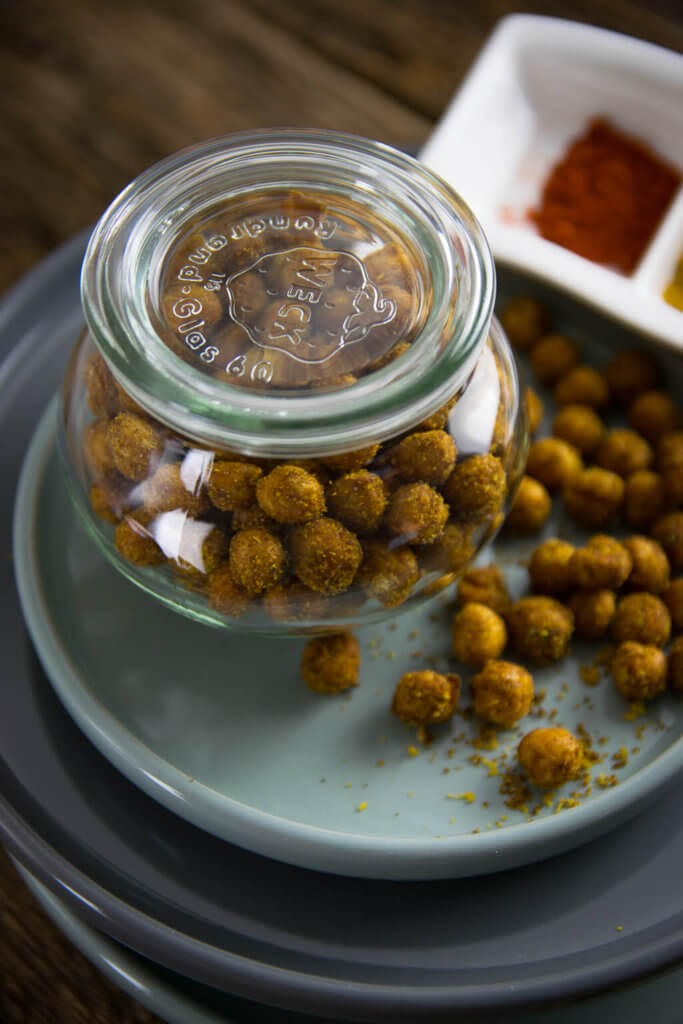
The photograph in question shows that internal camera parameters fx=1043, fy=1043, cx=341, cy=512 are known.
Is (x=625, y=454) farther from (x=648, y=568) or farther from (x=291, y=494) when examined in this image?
(x=291, y=494)

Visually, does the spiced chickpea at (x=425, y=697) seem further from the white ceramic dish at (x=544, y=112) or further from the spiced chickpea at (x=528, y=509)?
the white ceramic dish at (x=544, y=112)

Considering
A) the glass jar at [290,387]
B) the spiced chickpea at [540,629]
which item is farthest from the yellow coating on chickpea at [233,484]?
the spiced chickpea at [540,629]

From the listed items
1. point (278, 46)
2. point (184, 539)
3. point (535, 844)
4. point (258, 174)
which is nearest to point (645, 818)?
point (535, 844)

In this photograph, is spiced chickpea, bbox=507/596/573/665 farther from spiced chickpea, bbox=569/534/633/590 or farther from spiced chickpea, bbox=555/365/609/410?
spiced chickpea, bbox=555/365/609/410

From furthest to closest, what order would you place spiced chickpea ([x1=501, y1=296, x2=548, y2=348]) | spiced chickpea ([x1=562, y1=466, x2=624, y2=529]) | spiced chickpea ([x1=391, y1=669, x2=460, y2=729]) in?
spiced chickpea ([x1=501, y1=296, x2=548, y2=348])
spiced chickpea ([x1=562, y1=466, x2=624, y2=529])
spiced chickpea ([x1=391, y1=669, x2=460, y2=729])

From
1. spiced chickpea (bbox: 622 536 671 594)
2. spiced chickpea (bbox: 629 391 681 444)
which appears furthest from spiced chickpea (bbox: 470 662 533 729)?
spiced chickpea (bbox: 629 391 681 444)

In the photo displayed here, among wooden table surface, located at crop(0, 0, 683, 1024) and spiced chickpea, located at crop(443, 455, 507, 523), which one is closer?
spiced chickpea, located at crop(443, 455, 507, 523)
